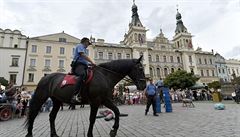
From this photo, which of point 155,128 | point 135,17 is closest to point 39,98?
point 155,128

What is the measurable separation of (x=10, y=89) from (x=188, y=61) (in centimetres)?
5332

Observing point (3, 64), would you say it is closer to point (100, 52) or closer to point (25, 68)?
point (25, 68)

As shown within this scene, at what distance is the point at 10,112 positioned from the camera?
399 inches

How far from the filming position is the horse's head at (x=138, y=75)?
485 cm

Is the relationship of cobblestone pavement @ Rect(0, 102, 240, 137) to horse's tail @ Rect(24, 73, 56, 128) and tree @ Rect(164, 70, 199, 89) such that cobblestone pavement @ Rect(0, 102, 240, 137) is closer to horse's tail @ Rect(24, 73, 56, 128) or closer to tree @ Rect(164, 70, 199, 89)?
horse's tail @ Rect(24, 73, 56, 128)

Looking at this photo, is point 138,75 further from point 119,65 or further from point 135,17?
point 135,17

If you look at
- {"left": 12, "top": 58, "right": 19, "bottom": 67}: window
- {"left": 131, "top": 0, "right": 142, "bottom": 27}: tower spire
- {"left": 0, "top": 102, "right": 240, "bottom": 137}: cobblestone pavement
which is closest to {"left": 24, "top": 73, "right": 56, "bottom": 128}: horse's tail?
{"left": 0, "top": 102, "right": 240, "bottom": 137}: cobblestone pavement

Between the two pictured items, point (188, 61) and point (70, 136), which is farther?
point (188, 61)

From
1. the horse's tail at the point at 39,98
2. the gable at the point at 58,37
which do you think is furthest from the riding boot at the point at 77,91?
the gable at the point at 58,37

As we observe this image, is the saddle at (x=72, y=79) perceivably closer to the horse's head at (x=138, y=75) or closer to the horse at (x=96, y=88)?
the horse at (x=96, y=88)

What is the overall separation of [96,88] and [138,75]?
4.49 feet

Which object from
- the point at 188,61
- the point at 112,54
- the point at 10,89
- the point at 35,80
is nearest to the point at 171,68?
the point at 188,61

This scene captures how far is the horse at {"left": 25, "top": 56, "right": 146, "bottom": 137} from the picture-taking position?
171 inches

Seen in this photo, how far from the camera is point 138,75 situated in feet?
16.2
